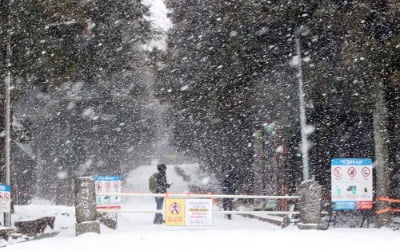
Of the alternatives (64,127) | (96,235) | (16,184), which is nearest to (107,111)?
(64,127)

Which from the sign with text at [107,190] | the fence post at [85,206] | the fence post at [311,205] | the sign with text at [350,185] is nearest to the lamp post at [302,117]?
the sign with text at [350,185]

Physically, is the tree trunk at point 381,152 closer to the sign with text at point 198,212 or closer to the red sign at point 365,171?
the red sign at point 365,171

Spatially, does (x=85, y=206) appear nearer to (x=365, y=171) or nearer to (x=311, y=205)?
(x=311, y=205)

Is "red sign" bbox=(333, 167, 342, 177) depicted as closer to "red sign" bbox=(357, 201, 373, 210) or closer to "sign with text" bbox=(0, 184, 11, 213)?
"red sign" bbox=(357, 201, 373, 210)

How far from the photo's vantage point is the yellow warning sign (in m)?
11.2

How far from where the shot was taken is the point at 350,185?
13.8m

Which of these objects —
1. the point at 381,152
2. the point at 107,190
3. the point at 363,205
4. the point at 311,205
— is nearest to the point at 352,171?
the point at 363,205

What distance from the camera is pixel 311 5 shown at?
17.5 m

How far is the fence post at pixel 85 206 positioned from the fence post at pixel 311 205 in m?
4.47

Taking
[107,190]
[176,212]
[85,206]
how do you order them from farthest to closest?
[107,190] → [176,212] → [85,206]

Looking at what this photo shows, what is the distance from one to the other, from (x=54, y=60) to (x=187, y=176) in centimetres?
3794

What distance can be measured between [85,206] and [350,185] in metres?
7.11

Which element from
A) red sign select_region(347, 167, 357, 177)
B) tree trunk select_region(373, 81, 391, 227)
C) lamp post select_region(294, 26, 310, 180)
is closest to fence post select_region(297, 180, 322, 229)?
red sign select_region(347, 167, 357, 177)

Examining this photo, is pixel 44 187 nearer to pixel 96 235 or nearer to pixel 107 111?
pixel 107 111
